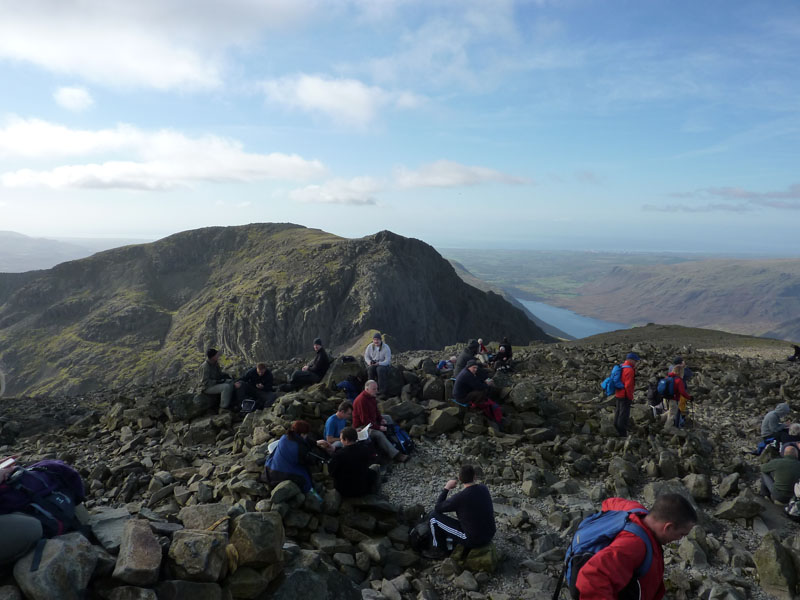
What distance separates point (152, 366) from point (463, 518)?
81.5 meters

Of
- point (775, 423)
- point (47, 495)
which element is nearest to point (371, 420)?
point (47, 495)

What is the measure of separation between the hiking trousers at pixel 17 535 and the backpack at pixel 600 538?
607 cm

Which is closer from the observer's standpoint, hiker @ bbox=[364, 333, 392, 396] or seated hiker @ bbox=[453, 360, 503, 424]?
seated hiker @ bbox=[453, 360, 503, 424]

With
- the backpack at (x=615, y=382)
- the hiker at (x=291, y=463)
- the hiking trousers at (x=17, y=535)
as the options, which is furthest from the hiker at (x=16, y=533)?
the backpack at (x=615, y=382)

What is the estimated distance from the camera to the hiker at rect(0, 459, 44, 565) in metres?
4.96

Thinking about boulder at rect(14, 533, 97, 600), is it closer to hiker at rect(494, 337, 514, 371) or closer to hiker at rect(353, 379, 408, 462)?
hiker at rect(353, 379, 408, 462)

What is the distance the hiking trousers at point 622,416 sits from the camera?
1395 cm

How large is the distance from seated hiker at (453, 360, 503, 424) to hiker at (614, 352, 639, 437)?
12.0 ft

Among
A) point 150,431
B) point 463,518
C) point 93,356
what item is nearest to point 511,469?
point 463,518

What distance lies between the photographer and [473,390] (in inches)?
572

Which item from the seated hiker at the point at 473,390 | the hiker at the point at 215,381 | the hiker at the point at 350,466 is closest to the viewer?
the hiker at the point at 350,466

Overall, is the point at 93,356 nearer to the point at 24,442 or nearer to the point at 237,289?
the point at 237,289

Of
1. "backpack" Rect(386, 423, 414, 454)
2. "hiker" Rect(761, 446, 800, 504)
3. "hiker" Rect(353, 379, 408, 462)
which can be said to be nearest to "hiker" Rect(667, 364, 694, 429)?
"hiker" Rect(761, 446, 800, 504)

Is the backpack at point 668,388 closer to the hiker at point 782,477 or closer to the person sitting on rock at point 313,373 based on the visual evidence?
the hiker at point 782,477
